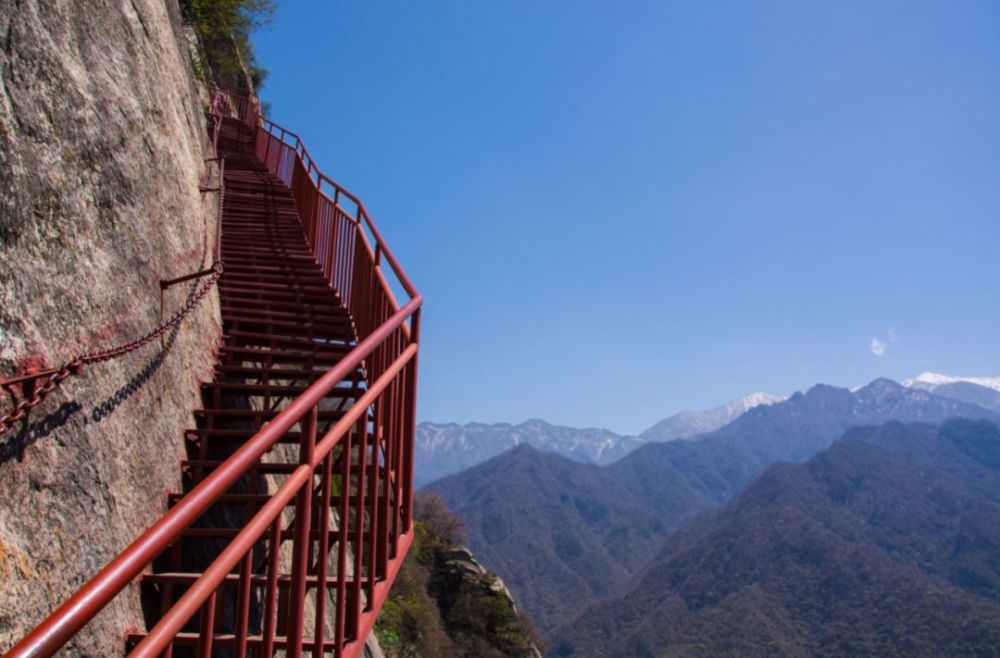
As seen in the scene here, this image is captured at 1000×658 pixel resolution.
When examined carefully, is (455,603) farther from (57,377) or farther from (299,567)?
(299,567)

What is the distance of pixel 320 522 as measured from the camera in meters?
3.92

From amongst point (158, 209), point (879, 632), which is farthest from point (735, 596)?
point (158, 209)

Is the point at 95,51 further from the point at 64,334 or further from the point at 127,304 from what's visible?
the point at 64,334

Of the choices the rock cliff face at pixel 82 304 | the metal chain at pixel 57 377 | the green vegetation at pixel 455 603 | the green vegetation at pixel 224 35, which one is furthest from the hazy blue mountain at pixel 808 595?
the metal chain at pixel 57 377

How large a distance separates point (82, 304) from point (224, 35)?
21.7 metres

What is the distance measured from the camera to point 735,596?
5595 inches

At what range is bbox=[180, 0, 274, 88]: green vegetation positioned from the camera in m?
17.9

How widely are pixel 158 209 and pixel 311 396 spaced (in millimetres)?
3595

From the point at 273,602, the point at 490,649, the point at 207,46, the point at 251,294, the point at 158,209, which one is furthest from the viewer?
the point at 490,649

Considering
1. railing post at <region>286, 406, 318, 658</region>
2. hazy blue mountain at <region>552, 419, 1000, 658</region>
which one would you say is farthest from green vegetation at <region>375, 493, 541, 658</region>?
hazy blue mountain at <region>552, 419, 1000, 658</region>

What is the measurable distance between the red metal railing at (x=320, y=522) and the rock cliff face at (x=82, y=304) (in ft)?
2.11

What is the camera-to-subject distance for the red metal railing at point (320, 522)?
171 centimetres

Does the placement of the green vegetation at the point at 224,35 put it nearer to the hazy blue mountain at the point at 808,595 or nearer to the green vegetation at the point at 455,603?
the green vegetation at the point at 455,603

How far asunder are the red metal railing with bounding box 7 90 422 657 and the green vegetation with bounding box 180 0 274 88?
43.7 ft
